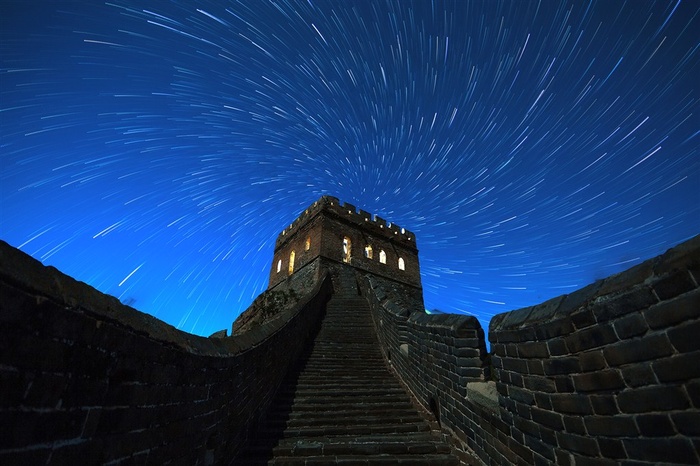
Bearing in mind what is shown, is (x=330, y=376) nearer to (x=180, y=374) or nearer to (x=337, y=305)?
(x=180, y=374)

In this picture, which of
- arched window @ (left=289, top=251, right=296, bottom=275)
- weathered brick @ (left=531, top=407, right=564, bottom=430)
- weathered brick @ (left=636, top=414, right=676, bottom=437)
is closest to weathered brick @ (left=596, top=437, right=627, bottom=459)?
weathered brick @ (left=636, top=414, right=676, bottom=437)

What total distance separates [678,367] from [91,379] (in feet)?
11.5

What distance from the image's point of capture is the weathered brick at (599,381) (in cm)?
212

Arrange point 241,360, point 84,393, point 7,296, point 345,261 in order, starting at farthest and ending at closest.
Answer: point 345,261 < point 241,360 < point 84,393 < point 7,296

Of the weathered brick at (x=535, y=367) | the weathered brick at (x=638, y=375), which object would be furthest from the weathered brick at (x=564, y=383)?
the weathered brick at (x=638, y=375)

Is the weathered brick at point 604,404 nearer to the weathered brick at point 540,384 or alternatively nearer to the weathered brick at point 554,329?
the weathered brick at point 540,384

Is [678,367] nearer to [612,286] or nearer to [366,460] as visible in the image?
[612,286]

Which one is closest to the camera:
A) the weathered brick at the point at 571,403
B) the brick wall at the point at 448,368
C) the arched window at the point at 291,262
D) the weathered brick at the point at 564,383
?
the weathered brick at the point at 571,403

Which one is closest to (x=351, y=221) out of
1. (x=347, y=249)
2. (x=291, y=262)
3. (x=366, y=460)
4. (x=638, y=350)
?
(x=347, y=249)

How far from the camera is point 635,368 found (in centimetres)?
201

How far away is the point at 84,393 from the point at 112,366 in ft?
0.64

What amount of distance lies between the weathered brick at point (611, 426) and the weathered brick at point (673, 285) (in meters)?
0.92

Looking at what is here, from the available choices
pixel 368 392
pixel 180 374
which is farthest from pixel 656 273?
pixel 368 392

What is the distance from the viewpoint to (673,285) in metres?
1.82
